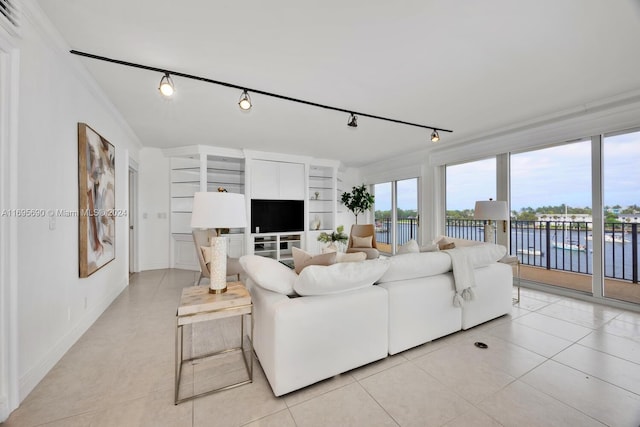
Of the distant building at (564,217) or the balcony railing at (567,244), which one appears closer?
the balcony railing at (567,244)

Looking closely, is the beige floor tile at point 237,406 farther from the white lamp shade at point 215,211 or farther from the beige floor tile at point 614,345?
the beige floor tile at point 614,345

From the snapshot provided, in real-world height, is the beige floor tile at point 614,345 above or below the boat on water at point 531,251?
below

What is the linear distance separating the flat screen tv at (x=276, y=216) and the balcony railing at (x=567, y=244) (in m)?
3.22

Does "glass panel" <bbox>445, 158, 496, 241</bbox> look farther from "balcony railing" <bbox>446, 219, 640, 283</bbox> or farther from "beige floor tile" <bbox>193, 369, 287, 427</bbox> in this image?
"beige floor tile" <bbox>193, 369, 287, 427</bbox>

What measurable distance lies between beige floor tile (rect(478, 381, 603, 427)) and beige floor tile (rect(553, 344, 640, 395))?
0.58 metres

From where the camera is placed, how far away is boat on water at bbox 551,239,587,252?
13.3 ft

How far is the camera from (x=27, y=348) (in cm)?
A: 163

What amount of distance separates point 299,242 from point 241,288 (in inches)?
157

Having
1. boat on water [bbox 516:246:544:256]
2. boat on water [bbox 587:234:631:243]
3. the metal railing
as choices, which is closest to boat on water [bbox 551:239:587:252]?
boat on water [bbox 516:246:544:256]

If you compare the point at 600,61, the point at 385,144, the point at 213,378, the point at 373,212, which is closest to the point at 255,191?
the point at 385,144

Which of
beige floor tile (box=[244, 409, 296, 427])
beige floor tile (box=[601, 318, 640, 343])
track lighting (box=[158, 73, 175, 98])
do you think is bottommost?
beige floor tile (box=[244, 409, 296, 427])

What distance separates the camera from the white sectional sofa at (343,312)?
1.56 m

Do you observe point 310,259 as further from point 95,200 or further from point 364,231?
point 364,231

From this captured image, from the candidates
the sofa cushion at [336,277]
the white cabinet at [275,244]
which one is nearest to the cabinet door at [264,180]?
the white cabinet at [275,244]
